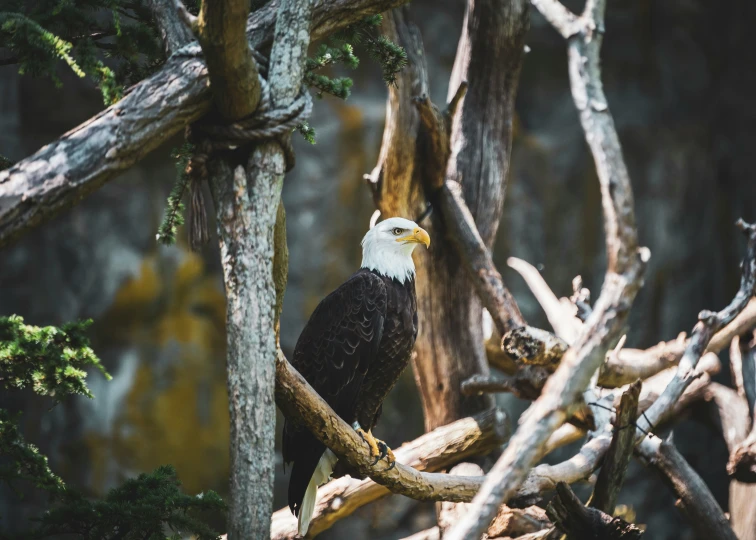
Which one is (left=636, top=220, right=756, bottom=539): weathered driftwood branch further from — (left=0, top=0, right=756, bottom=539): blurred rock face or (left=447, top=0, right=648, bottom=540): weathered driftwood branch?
(left=0, top=0, right=756, bottom=539): blurred rock face

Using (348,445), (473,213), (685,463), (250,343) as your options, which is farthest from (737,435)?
(250,343)

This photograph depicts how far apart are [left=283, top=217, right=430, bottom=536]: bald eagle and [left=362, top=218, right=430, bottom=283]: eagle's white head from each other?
0.06 feet

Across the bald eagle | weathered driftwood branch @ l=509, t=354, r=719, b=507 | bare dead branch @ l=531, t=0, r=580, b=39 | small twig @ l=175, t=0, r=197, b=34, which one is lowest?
weathered driftwood branch @ l=509, t=354, r=719, b=507

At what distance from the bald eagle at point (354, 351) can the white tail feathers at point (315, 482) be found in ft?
0.44

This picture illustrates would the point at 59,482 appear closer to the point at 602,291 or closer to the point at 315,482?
the point at 315,482

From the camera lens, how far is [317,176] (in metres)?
6.98

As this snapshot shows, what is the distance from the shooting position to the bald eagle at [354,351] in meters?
3.37

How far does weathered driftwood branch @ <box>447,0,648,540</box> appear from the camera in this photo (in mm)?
1930

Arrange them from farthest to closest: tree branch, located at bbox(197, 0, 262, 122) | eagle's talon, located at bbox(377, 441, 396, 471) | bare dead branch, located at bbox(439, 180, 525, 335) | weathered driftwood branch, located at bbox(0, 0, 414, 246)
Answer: bare dead branch, located at bbox(439, 180, 525, 335) < eagle's talon, located at bbox(377, 441, 396, 471) < tree branch, located at bbox(197, 0, 262, 122) < weathered driftwood branch, located at bbox(0, 0, 414, 246)

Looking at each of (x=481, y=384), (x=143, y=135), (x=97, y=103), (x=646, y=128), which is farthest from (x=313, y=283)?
(x=143, y=135)

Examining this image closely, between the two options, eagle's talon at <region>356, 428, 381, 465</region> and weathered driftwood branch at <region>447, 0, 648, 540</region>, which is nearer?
weathered driftwood branch at <region>447, 0, 648, 540</region>

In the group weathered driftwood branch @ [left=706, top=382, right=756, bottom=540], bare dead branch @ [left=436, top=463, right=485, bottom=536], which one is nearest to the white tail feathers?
bare dead branch @ [left=436, top=463, right=485, bottom=536]

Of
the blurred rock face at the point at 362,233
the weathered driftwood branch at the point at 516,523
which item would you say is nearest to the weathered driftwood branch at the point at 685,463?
the weathered driftwood branch at the point at 516,523

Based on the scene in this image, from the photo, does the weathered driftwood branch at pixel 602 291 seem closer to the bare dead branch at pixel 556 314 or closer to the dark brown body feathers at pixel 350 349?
the bare dead branch at pixel 556 314
